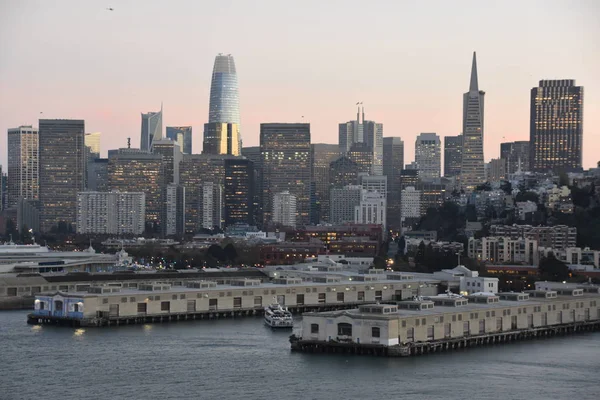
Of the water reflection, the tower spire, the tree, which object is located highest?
the tower spire

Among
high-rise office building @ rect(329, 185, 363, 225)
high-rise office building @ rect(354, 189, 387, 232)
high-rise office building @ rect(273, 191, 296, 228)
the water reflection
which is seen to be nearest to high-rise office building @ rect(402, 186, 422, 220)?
high-rise office building @ rect(354, 189, 387, 232)

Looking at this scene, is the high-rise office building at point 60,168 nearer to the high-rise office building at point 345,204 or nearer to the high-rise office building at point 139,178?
the high-rise office building at point 139,178

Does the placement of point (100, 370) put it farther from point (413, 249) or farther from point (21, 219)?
point (21, 219)

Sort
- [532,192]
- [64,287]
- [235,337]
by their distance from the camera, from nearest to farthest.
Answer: [235,337] < [64,287] < [532,192]

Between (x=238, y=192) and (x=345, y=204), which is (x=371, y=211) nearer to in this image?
(x=345, y=204)

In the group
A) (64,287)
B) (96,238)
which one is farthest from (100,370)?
(96,238)

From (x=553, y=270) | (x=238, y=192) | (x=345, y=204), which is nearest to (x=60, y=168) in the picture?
(x=238, y=192)

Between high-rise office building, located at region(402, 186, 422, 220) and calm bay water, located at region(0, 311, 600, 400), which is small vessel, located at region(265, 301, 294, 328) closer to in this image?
calm bay water, located at region(0, 311, 600, 400)
